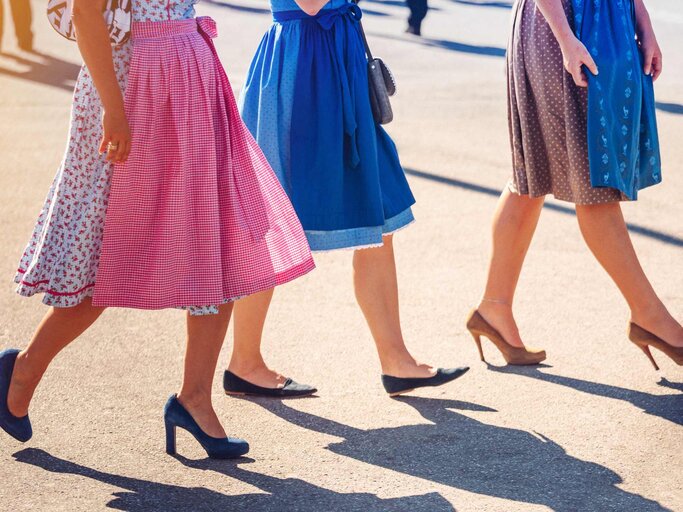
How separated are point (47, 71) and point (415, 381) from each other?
855 cm

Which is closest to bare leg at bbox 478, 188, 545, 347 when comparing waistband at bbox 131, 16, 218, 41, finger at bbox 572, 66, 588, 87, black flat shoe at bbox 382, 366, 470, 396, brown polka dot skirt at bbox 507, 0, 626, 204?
brown polka dot skirt at bbox 507, 0, 626, 204

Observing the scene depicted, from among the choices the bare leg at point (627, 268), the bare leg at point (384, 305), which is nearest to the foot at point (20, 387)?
the bare leg at point (384, 305)

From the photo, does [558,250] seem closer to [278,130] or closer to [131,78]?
[278,130]

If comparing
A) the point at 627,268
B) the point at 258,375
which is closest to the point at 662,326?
the point at 627,268

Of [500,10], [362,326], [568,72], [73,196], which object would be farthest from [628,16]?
[500,10]

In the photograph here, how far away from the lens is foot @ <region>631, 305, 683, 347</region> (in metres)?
4.35

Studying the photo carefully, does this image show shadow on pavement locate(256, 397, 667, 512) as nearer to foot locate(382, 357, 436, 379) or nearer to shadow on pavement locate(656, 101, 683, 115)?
foot locate(382, 357, 436, 379)

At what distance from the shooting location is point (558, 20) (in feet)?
13.7

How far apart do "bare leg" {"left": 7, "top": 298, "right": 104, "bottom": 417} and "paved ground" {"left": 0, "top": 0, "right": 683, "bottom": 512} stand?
0.62 feet

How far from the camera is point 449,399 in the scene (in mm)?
4281

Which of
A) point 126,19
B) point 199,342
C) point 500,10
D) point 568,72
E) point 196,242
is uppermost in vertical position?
point 126,19

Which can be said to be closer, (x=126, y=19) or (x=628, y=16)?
(x=126, y=19)

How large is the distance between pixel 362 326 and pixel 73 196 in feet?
5.92

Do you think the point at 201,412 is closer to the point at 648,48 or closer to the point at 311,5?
the point at 311,5
